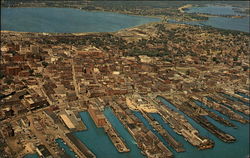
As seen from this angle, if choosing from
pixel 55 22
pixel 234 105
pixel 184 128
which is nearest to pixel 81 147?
pixel 184 128

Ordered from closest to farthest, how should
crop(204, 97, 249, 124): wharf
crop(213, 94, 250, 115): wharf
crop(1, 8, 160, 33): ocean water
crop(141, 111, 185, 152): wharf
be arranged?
crop(141, 111, 185, 152): wharf, crop(204, 97, 249, 124): wharf, crop(213, 94, 250, 115): wharf, crop(1, 8, 160, 33): ocean water

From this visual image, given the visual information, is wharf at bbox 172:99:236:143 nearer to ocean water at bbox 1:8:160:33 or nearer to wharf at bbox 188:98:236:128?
wharf at bbox 188:98:236:128

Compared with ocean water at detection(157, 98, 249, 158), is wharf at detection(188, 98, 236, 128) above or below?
above

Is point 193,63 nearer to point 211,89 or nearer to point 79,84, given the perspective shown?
point 211,89

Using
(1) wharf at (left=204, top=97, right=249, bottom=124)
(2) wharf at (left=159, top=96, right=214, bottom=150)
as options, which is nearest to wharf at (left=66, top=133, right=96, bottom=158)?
(2) wharf at (left=159, top=96, right=214, bottom=150)

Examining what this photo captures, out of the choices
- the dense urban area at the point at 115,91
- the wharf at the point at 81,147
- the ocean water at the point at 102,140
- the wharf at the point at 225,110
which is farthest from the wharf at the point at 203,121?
the wharf at the point at 81,147

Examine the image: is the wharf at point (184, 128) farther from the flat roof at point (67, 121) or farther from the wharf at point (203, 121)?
the flat roof at point (67, 121)
